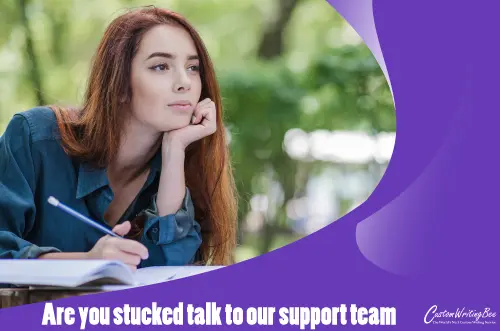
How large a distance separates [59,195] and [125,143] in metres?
0.24

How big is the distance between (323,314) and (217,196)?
0.75 metres

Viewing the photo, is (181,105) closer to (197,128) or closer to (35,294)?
(197,128)

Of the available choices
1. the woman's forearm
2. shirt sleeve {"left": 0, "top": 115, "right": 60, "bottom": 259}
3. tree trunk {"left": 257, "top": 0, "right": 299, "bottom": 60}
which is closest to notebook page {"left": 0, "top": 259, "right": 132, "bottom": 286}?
shirt sleeve {"left": 0, "top": 115, "right": 60, "bottom": 259}

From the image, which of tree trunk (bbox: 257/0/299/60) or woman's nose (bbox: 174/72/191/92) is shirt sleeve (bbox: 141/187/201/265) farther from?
tree trunk (bbox: 257/0/299/60)

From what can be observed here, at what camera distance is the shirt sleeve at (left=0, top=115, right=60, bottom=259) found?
194 centimetres

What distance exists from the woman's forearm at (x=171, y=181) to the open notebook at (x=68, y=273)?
465 mm

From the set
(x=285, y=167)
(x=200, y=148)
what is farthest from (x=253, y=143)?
(x=200, y=148)

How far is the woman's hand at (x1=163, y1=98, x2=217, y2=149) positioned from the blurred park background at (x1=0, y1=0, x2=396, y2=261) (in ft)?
9.98

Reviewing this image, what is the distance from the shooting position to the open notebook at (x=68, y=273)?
1.59 m

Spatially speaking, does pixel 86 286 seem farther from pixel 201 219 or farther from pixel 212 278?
pixel 201 219

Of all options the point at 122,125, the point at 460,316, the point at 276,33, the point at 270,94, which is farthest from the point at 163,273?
the point at 276,33

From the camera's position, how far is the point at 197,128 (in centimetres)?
228

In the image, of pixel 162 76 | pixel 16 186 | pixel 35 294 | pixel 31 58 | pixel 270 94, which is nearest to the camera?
pixel 35 294

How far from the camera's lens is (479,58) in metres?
1.91
